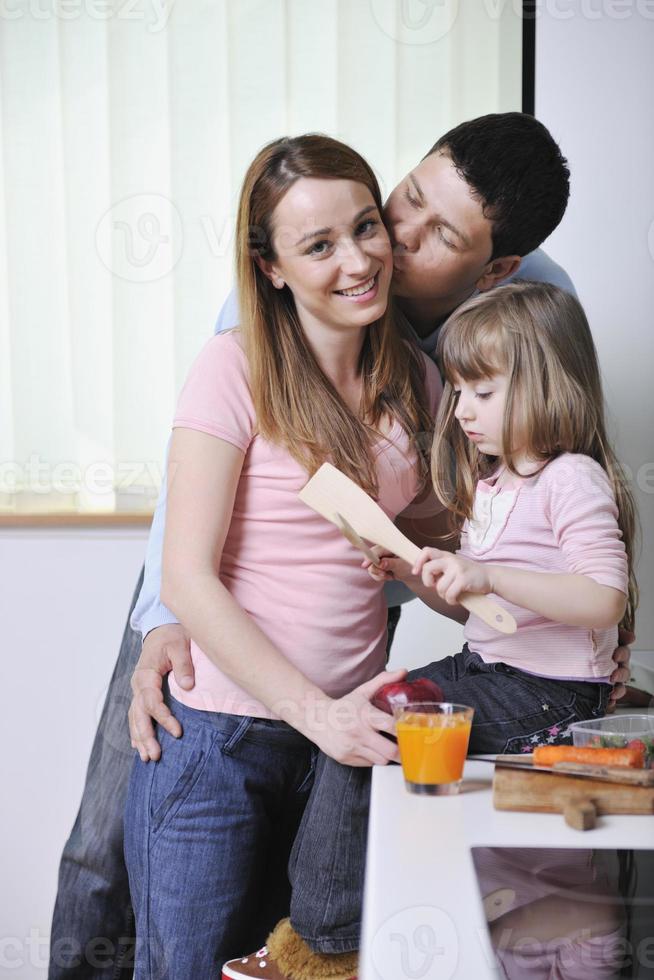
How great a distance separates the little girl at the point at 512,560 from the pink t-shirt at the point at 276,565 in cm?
7

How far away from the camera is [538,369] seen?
1.03m

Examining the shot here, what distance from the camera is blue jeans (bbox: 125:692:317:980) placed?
104cm

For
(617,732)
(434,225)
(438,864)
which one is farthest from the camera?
(434,225)

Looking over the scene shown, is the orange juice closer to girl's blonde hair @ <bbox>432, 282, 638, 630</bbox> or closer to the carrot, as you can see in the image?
the carrot

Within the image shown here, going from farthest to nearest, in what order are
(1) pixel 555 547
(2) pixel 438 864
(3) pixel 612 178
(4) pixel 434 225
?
(3) pixel 612 178, (4) pixel 434 225, (1) pixel 555 547, (2) pixel 438 864

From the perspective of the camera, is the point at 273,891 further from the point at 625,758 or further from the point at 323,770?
the point at 625,758

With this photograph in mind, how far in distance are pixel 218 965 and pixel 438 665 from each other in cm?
38

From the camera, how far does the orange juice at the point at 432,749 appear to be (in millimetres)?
764

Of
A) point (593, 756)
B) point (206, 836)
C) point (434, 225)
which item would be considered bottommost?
point (206, 836)

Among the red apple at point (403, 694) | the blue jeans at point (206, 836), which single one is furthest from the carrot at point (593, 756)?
the blue jeans at point (206, 836)

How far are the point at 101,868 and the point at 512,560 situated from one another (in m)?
0.77

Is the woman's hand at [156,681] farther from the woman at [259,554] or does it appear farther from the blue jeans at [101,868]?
the blue jeans at [101,868]

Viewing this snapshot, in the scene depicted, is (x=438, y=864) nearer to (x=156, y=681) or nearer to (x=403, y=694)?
(x=403, y=694)

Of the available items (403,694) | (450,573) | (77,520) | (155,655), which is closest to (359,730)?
(403,694)
